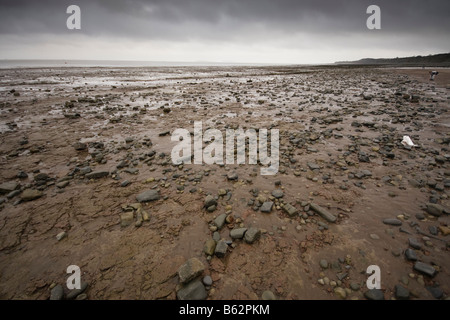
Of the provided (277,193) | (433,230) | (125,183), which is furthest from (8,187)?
(433,230)

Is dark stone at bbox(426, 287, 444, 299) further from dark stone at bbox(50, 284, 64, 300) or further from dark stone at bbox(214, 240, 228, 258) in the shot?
dark stone at bbox(50, 284, 64, 300)

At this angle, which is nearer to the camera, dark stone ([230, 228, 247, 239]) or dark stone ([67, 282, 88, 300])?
dark stone ([67, 282, 88, 300])

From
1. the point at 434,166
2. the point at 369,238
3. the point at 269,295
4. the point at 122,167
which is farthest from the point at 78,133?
the point at 434,166

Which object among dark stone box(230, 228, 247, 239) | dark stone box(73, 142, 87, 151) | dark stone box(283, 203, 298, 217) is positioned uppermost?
dark stone box(73, 142, 87, 151)

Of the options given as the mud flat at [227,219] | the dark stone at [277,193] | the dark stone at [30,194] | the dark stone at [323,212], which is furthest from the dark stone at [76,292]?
the dark stone at [323,212]

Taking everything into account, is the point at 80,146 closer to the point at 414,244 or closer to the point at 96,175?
the point at 96,175

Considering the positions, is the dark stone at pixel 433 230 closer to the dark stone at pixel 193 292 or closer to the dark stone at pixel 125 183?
the dark stone at pixel 193 292

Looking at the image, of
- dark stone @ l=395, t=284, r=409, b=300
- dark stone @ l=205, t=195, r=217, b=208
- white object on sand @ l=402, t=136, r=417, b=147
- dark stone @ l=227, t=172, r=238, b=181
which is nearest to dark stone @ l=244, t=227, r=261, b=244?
dark stone @ l=205, t=195, r=217, b=208

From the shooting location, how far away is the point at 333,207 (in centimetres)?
385

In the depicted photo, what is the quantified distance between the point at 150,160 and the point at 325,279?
5102 millimetres

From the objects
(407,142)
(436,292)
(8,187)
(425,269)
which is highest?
(407,142)

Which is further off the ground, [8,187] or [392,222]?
[8,187]

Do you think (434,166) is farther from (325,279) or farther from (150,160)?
(150,160)
